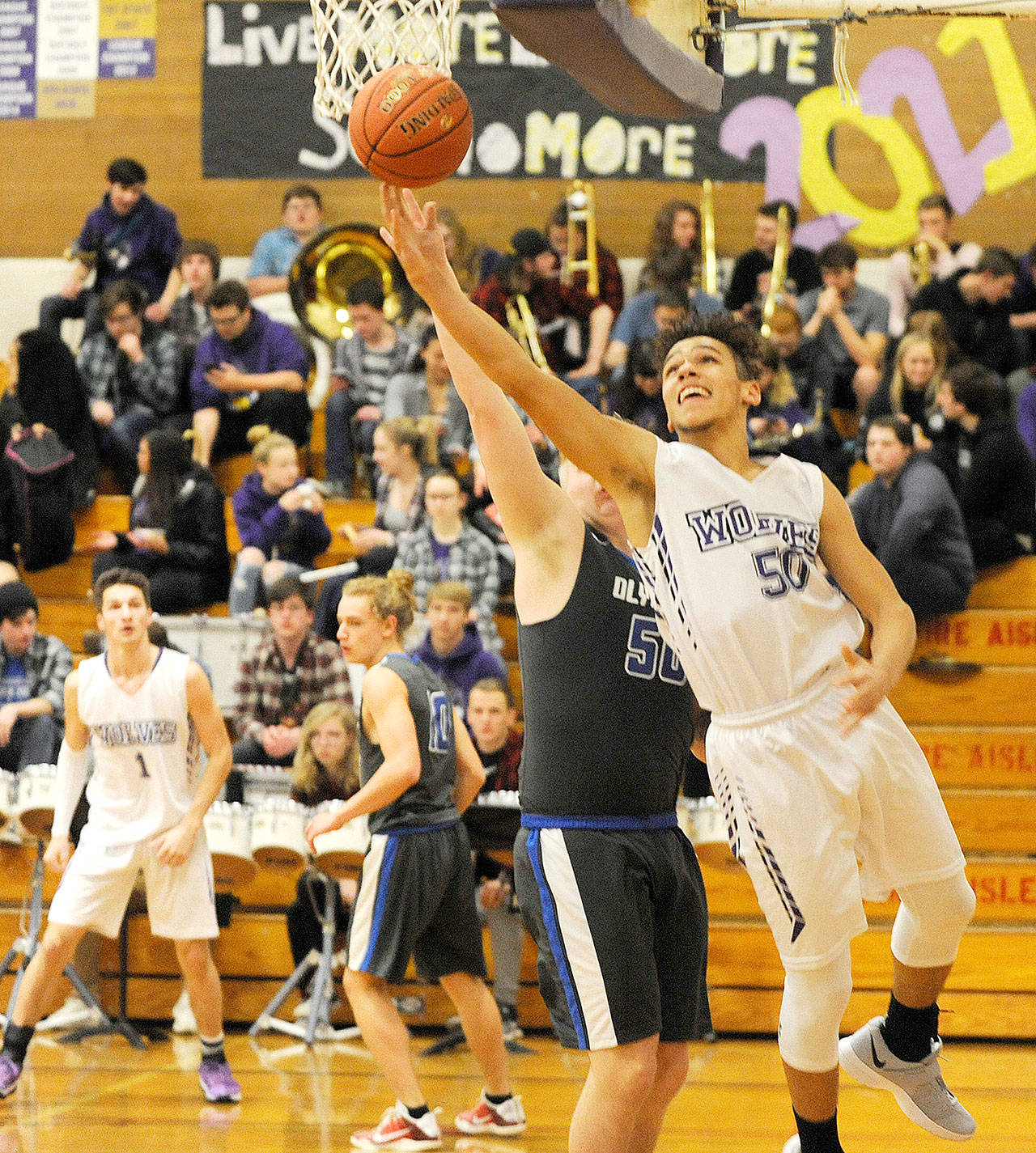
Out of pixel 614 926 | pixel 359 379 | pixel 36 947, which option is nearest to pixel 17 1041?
pixel 36 947

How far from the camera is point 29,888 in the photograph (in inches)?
283

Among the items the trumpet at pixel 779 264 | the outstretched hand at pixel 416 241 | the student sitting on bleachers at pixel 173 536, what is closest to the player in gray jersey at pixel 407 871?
the outstretched hand at pixel 416 241

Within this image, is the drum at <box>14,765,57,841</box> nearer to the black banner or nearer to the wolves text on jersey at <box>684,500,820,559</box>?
the wolves text on jersey at <box>684,500,820,559</box>

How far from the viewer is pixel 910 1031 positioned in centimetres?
377

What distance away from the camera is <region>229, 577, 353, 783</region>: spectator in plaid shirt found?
24.5 ft

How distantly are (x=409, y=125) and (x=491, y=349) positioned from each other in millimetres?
614

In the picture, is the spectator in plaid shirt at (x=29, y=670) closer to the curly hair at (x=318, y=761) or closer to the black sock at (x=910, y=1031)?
the curly hair at (x=318, y=761)

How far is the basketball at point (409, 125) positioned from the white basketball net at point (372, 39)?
27 centimetres

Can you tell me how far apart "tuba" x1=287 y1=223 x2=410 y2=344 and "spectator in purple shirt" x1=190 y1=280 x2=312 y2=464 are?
77cm

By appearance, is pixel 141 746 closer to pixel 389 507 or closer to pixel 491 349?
pixel 389 507

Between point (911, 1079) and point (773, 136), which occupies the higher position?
point (773, 136)

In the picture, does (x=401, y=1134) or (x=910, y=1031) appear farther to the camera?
(x=401, y=1134)

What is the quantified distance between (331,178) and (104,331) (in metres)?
2.48

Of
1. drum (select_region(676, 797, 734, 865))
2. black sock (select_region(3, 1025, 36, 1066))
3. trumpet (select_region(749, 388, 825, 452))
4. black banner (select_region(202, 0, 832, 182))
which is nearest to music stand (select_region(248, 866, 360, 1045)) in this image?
black sock (select_region(3, 1025, 36, 1066))
